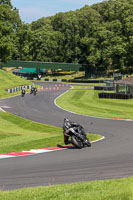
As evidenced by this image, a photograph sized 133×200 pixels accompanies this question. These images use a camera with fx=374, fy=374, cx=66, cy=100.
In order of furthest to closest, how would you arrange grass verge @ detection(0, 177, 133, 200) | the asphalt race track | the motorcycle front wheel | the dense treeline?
the dense treeline → the motorcycle front wheel → the asphalt race track → grass verge @ detection(0, 177, 133, 200)

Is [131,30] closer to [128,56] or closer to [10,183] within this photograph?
[128,56]

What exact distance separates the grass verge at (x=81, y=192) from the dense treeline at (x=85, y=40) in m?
100

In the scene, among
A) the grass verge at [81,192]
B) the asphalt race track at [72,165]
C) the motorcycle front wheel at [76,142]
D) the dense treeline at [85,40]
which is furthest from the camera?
the dense treeline at [85,40]

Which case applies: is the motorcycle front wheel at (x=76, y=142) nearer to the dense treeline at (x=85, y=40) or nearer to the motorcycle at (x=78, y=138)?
the motorcycle at (x=78, y=138)

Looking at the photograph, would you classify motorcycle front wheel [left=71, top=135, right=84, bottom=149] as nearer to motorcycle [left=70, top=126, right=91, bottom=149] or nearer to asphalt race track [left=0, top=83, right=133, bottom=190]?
motorcycle [left=70, top=126, right=91, bottom=149]

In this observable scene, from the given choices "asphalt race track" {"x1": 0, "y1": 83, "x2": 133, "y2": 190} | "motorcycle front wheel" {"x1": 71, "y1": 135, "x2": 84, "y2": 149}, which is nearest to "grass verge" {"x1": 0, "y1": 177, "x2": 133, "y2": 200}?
"asphalt race track" {"x1": 0, "y1": 83, "x2": 133, "y2": 190}

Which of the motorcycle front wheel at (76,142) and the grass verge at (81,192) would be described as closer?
the grass verge at (81,192)

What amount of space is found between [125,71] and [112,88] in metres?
51.2

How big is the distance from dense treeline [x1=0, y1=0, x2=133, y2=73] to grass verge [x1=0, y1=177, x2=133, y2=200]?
100m

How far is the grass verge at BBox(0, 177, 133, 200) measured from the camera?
8750mm

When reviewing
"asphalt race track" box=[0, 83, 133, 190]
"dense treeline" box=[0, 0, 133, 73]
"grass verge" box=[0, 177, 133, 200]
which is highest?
"dense treeline" box=[0, 0, 133, 73]

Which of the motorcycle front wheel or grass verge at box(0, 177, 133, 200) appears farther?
the motorcycle front wheel

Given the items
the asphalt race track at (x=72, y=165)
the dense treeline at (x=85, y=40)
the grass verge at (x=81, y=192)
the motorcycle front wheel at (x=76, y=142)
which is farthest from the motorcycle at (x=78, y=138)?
the dense treeline at (x=85, y=40)

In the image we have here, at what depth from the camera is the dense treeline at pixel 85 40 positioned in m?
112
